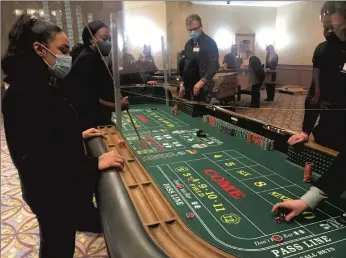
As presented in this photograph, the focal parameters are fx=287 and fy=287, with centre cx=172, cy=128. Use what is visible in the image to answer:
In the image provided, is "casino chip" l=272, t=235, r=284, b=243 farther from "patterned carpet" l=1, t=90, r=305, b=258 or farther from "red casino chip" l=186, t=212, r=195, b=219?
"patterned carpet" l=1, t=90, r=305, b=258

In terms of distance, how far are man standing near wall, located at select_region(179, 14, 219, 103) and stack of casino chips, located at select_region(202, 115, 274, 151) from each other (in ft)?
1.06

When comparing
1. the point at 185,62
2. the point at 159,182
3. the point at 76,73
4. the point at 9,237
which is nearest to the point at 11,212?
the point at 9,237

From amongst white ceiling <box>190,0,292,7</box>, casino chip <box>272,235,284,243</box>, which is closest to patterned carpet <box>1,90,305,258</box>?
white ceiling <box>190,0,292,7</box>

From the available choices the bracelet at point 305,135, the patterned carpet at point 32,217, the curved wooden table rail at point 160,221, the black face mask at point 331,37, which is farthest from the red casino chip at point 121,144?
the black face mask at point 331,37

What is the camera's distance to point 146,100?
314 centimetres

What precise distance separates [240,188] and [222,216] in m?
0.23

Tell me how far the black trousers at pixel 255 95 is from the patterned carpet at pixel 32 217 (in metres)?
0.03

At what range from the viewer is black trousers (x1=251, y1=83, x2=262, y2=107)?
120 cm

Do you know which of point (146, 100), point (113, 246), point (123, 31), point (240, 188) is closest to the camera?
point (113, 246)

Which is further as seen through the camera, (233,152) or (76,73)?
(76,73)

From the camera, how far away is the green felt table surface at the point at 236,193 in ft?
2.91

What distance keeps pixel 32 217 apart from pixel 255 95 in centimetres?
179

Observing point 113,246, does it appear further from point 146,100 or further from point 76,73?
point 146,100

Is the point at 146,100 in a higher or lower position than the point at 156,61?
lower
